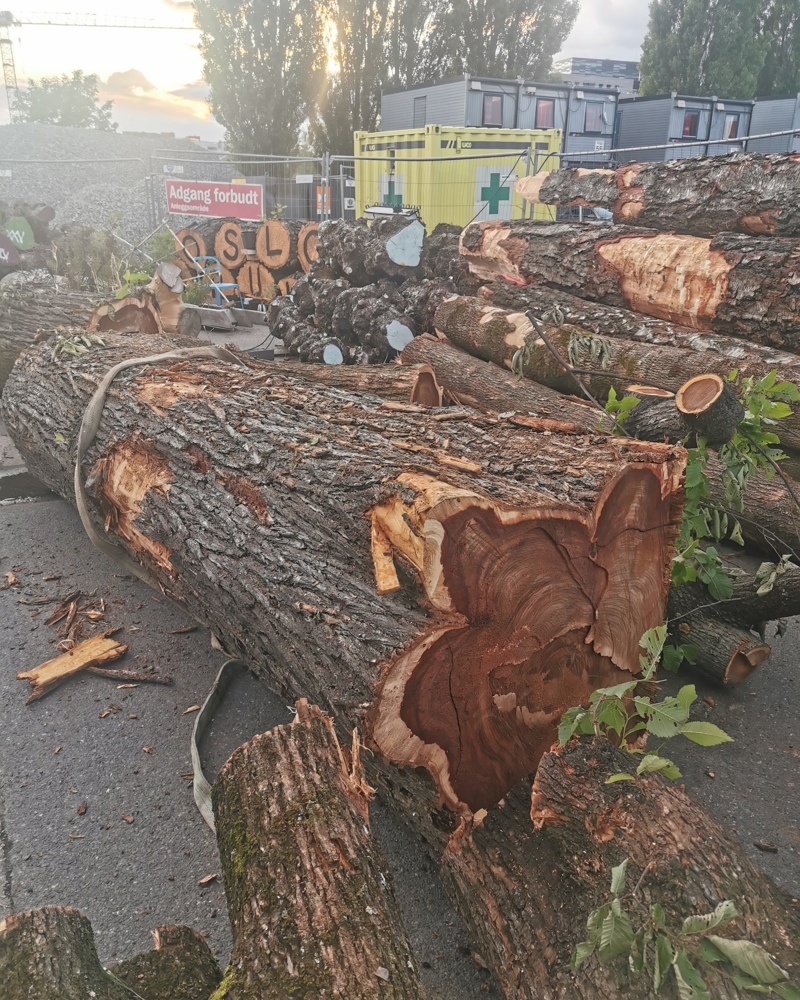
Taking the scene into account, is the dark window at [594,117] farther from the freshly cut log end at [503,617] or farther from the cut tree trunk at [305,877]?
the cut tree trunk at [305,877]

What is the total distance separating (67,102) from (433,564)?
50.8 metres

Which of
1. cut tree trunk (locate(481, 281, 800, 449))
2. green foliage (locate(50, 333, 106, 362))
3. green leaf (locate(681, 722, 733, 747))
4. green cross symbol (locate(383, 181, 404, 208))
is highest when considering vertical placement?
green cross symbol (locate(383, 181, 404, 208))

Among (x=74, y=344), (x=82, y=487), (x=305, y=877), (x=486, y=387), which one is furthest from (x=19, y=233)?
(x=305, y=877)

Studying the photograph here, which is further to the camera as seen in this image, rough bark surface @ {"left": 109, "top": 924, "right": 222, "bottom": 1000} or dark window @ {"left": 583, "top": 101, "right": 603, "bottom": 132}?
dark window @ {"left": 583, "top": 101, "right": 603, "bottom": 132}

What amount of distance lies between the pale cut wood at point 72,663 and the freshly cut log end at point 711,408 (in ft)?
9.49

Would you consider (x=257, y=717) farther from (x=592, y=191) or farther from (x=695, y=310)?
(x=592, y=191)

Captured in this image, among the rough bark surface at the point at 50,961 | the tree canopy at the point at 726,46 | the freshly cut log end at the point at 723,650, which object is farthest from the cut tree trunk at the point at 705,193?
the tree canopy at the point at 726,46

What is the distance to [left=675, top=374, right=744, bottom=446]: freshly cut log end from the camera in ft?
10.6

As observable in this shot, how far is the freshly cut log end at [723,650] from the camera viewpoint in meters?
3.32

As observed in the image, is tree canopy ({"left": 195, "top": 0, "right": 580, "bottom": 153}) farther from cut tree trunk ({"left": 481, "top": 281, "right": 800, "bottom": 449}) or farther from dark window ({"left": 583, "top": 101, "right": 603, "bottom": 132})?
cut tree trunk ({"left": 481, "top": 281, "right": 800, "bottom": 449})

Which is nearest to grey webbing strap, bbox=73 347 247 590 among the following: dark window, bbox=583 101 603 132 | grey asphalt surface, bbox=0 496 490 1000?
grey asphalt surface, bbox=0 496 490 1000

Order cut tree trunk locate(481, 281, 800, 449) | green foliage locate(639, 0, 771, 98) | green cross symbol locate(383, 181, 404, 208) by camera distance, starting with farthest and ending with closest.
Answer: green foliage locate(639, 0, 771, 98) < green cross symbol locate(383, 181, 404, 208) < cut tree trunk locate(481, 281, 800, 449)

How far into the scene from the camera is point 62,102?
4303 cm

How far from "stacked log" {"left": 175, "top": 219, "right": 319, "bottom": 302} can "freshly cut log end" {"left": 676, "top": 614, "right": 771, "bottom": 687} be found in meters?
9.27
